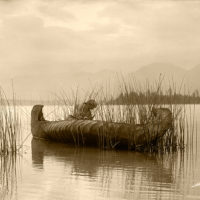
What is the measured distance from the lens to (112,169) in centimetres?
477

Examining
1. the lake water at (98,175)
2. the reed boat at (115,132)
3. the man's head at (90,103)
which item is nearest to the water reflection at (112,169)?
the lake water at (98,175)

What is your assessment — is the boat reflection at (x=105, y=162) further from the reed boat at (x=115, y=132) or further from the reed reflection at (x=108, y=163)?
the reed boat at (x=115, y=132)

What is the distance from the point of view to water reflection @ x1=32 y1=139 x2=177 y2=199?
12.1 feet

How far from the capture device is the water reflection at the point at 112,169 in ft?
12.1

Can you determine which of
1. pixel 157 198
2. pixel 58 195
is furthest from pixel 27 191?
pixel 157 198

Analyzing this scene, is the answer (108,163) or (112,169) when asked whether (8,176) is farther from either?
(108,163)

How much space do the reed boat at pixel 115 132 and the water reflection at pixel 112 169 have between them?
186 mm

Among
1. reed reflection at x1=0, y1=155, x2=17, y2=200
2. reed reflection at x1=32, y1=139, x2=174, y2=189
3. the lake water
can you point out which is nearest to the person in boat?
reed reflection at x1=32, y1=139, x2=174, y2=189

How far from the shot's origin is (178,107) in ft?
22.5

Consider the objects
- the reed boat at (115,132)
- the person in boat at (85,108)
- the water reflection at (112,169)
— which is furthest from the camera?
the person in boat at (85,108)

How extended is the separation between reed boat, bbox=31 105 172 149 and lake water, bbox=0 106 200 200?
0.20 metres

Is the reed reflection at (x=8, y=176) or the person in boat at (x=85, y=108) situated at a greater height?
the person in boat at (x=85, y=108)

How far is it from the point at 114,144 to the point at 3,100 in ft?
5.22

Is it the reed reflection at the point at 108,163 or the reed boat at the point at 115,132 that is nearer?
the reed reflection at the point at 108,163
